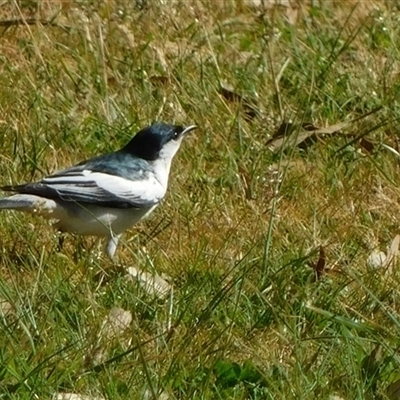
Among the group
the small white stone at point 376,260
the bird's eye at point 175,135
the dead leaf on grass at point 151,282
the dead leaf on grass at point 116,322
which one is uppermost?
the dead leaf on grass at point 116,322

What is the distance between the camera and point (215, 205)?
6.21m

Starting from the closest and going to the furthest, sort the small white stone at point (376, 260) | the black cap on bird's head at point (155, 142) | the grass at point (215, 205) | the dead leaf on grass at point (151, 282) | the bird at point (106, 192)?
the grass at point (215, 205)
the dead leaf on grass at point (151, 282)
the small white stone at point (376, 260)
the bird at point (106, 192)
the black cap on bird's head at point (155, 142)

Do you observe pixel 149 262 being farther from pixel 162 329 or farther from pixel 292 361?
pixel 292 361

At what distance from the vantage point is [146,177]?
6066 millimetres

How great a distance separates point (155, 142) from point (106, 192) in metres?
0.44

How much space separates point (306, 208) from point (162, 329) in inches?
58.5

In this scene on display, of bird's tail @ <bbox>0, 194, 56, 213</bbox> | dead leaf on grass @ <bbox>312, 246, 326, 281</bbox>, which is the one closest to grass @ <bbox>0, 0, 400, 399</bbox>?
dead leaf on grass @ <bbox>312, 246, 326, 281</bbox>

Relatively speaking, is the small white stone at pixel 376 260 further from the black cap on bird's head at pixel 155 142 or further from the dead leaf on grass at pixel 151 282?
the black cap on bird's head at pixel 155 142

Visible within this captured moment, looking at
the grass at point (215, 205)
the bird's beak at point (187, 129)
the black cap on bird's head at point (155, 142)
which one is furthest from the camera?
the bird's beak at point (187, 129)

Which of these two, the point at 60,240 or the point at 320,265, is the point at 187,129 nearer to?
the point at 60,240

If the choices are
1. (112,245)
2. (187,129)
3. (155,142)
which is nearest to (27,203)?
(112,245)

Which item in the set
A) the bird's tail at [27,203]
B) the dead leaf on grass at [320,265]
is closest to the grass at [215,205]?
the dead leaf on grass at [320,265]

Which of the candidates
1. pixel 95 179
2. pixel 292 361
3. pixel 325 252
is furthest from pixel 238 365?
pixel 95 179

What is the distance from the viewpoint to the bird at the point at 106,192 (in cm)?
568
